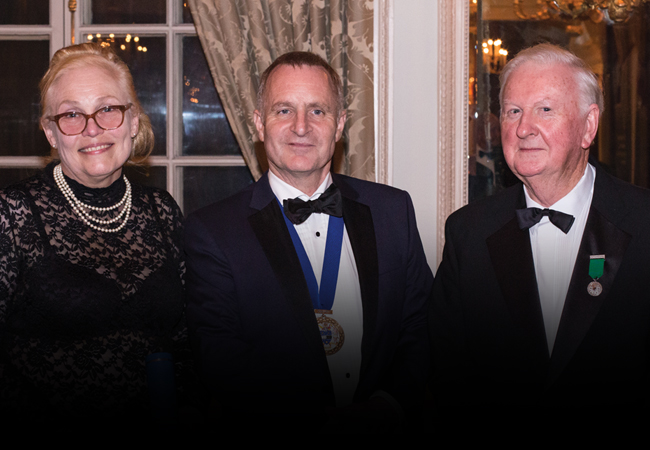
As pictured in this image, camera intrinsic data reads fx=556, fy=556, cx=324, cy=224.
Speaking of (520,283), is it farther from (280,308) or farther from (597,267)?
(280,308)

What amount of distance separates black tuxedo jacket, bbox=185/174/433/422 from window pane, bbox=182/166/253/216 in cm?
127

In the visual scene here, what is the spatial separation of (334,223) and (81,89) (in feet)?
3.35

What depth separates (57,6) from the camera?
127 inches

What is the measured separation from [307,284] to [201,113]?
1765 millimetres

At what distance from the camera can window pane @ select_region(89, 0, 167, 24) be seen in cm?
328

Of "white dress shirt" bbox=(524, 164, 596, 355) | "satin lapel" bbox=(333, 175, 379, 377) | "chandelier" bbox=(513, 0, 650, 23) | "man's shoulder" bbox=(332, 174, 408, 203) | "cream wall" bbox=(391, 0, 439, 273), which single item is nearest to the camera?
"white dress shirt" bbox=(524, 164, 596, 355)

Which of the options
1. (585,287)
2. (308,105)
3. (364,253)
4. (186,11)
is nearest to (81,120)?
(308,105)

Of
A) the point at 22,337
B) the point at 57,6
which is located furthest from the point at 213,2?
the point at 22,337

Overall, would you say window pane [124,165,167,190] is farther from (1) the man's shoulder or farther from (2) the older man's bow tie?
(2) the older man's bow tie

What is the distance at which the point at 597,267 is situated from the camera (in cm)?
171

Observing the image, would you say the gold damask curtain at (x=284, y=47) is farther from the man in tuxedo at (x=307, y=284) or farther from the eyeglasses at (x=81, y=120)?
the eyeglasses at (x=81, y=120)

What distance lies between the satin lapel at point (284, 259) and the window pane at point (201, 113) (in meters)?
1.36

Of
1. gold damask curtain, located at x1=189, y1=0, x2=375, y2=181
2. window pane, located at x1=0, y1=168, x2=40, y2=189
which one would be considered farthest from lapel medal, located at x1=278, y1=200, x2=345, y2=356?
window pane, located at x1=0, y1=168, x2=40, y2=189

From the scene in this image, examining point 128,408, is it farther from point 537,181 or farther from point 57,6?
point 57,6
